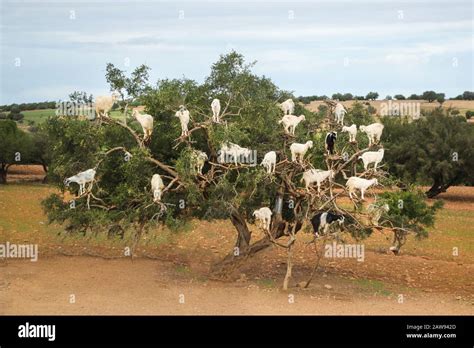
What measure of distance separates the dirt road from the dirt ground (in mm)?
25

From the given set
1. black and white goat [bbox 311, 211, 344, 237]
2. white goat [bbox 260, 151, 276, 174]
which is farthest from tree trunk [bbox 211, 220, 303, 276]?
white goat [bbox 260, 151, 276, 174]

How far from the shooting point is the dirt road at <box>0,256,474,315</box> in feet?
54.0

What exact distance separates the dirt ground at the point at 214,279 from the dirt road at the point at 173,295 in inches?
1.0

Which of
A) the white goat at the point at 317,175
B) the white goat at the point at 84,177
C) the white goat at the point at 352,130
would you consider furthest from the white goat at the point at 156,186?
the white goat at the point at 352,130

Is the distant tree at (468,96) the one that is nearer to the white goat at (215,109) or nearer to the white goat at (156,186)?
the white goat at (215,109)

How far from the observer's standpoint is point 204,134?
1881 centimetres

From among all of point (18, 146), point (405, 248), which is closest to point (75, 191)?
point (405, 248)

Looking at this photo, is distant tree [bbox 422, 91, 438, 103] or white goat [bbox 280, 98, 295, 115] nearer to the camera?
white goat [bbox 280, 98, 295, 115]

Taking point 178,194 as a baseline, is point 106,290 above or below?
below

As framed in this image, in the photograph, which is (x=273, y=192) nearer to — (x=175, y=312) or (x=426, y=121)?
(x=175, y=312)

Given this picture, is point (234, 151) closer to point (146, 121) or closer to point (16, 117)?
point (146, 121)

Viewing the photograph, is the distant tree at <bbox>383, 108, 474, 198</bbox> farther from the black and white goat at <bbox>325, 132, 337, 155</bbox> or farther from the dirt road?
the black and white goat at <bbox>325, 132, 337, 155</bbox>

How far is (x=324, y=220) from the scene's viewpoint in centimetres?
1723

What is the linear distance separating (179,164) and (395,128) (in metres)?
30.6
